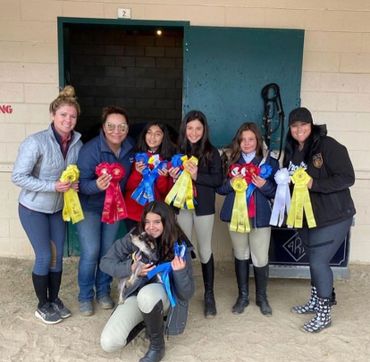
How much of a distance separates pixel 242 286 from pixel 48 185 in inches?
58.6

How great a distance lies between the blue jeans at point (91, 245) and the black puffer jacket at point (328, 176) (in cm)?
130

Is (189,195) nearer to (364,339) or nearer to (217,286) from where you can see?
(217,286)

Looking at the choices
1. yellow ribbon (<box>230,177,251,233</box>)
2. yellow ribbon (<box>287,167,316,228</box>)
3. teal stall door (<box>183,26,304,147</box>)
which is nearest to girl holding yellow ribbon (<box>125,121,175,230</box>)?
yellow ribbon (<box>230,177,251,233</box>)

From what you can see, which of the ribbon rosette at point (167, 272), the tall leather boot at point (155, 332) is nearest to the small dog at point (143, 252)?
the ribbon rosette at point (167, 272)

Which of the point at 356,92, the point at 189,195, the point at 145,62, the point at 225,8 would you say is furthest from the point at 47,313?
the point at 145,62

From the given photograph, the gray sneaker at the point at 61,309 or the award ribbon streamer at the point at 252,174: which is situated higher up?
the award ribbon streamer at the point at 252,174

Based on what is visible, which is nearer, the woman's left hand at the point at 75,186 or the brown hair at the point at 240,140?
the woman's left hand at the point at 75,186

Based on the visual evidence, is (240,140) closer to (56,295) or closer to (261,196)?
(261,196)

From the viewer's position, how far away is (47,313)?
9.98 feet

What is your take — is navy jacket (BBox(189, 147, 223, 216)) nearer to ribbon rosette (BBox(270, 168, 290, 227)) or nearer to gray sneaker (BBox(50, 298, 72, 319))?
ribbon rosette (BBox(270, 168, 290, 227))

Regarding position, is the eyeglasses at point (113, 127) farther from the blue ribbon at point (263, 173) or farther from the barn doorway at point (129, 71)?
the barn doorway at point (129, 71)

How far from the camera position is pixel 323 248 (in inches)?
115

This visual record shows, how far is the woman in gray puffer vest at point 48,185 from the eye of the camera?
9.13 ft

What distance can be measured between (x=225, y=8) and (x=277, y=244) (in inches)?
77.6
